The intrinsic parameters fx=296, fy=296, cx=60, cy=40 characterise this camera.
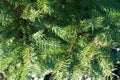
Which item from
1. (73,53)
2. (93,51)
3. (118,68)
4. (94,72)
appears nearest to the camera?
(93,51)

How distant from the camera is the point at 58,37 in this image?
6.18 ft

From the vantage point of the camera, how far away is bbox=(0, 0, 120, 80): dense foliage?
5.59 ft

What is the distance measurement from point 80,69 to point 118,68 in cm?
77

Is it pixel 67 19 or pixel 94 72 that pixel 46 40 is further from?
pixel 94 72

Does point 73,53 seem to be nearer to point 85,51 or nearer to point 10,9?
point 85,51

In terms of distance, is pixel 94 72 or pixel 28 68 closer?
pixel 28 68

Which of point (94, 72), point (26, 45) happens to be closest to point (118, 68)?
point (94, 72)

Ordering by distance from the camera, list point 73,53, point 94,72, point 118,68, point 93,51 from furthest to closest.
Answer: point 118,68
point 94,72
point 73,53
point 93,51

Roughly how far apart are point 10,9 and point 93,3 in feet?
1.71

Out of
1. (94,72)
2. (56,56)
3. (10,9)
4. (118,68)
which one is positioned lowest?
(118,68)

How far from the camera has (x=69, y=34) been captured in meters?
1.76

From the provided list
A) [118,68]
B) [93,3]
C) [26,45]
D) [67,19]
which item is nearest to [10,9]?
[26,45]

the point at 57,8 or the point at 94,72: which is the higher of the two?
the point at 57,8

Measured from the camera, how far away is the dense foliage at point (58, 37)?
1.70 m
